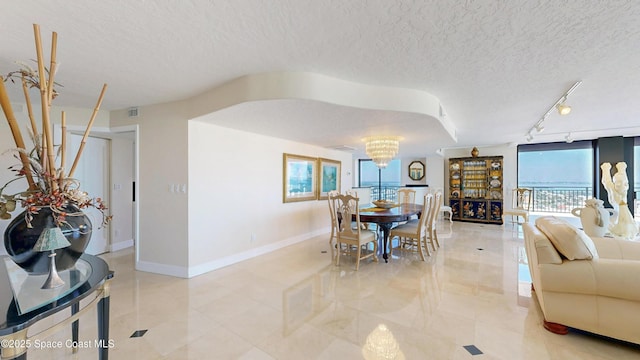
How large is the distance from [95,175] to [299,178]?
138 inches

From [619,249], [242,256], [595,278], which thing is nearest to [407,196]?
[619,249]

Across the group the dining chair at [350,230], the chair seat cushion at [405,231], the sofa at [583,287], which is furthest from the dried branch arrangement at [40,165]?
the chair seat cushion at [405,231]

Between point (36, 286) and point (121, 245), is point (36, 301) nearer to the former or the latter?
point (36, 286)

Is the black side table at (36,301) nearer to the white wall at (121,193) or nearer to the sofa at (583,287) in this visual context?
the sofa at (583,287)

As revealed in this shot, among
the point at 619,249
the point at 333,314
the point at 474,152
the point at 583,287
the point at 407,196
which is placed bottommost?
the point at 333,314

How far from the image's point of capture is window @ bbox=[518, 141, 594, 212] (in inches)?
264

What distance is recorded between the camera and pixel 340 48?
2061mm

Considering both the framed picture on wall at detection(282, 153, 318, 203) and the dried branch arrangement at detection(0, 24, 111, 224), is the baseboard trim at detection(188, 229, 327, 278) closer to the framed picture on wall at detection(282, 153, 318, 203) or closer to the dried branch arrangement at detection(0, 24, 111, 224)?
the framed picture on wall at detection(282, 153, 318, 203)

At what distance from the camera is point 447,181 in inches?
316

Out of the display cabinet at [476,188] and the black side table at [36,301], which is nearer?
the black side table at [36,301]

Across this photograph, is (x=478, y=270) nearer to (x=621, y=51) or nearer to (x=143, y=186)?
(x=621, y=51)

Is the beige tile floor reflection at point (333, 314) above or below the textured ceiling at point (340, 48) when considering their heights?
below

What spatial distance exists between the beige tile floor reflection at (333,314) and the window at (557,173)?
16.1 ft

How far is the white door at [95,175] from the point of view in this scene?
4.11 meters
